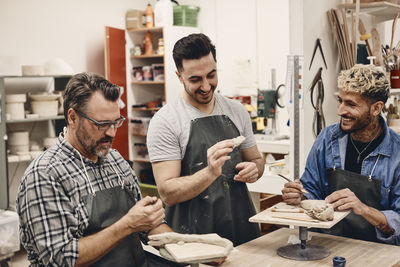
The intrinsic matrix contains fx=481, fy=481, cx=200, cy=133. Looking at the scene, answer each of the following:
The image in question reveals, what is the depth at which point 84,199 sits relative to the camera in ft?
6.07

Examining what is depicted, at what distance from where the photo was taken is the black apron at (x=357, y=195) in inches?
90.6

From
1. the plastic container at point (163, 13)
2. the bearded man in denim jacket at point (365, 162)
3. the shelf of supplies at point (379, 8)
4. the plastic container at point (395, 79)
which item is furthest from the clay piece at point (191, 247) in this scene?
the plastic container at point (163, 13)

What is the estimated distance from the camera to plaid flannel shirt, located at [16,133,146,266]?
1694mm

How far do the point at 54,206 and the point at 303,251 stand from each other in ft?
3.58

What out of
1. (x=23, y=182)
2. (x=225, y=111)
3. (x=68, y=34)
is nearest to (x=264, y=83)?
(x=68, y=34)

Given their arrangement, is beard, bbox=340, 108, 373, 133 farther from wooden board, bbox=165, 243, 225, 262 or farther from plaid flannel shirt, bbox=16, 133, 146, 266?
plaid flannel shirt, bbox=16, 133, 146, 266

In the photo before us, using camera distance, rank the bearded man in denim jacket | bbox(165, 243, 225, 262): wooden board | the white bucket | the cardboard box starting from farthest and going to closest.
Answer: the cardboard box < the white bucket < the bearded man in denim jacket < bbox(165, 243, 225, 262): wooden board

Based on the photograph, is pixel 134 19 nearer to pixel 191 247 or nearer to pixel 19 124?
pixel 19 124

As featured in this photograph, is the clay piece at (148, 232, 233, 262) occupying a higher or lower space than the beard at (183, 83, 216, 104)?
lower

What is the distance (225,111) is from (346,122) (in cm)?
62

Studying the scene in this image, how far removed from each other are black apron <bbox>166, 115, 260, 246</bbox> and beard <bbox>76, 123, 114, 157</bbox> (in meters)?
0.57

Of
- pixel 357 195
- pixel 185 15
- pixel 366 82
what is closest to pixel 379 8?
pixel 366 82

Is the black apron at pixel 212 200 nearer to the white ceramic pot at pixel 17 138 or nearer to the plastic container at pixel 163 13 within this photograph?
the white ceramic pot at pixel 17 138

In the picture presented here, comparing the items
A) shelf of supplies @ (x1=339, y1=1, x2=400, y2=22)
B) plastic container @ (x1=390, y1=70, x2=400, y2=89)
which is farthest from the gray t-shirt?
plastic container @ (x1=390, y1=70, x2=400, y2=89)
